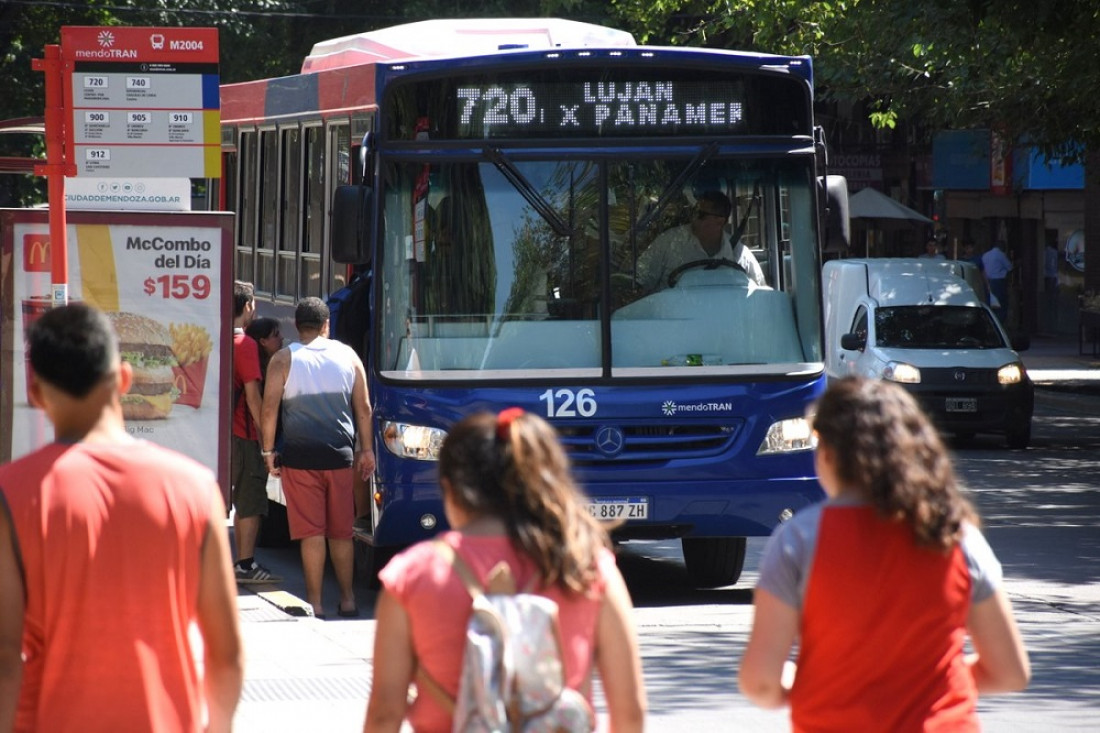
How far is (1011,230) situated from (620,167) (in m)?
33.3

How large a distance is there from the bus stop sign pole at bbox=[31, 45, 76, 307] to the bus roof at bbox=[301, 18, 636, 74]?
2388 millimetres

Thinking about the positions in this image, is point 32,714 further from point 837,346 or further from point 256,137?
point 837,346

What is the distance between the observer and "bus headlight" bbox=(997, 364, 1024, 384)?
1966cm

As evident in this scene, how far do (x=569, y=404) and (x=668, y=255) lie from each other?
1009 mm

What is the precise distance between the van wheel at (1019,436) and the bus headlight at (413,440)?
1123cm

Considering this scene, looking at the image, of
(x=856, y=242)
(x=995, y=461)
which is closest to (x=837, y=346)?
(x=995, y=461)

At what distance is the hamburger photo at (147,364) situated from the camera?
30.9 ft

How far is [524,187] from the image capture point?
33.9 feet

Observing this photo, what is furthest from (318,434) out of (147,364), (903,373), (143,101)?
(903,373)

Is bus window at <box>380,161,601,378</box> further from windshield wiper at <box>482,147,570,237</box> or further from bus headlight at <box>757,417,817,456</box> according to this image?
bus headlight at <box>757,417,817,456</box>

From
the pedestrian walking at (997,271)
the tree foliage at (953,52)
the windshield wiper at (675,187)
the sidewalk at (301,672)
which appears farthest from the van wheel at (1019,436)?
the pedestrian walking at (997,271)

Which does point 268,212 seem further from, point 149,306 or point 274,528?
point 149,306

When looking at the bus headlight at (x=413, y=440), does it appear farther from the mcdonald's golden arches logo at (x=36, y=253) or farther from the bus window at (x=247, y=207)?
the bus window at (x=247, y=207)

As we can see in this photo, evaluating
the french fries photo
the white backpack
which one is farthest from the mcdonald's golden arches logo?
the white backpack
